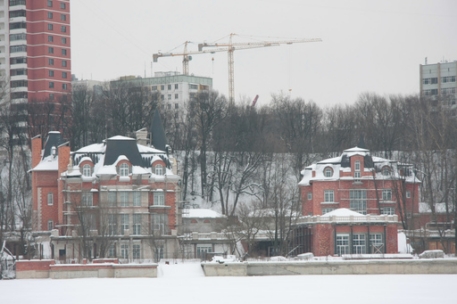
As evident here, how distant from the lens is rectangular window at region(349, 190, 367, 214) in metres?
107

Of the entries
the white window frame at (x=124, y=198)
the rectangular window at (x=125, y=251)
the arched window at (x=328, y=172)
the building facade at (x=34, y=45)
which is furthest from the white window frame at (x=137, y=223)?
the building facade at (x=34, y=45)

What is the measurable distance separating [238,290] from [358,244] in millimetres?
28560

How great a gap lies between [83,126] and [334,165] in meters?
26.7

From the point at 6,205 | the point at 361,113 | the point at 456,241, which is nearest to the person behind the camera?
the point at 456,241

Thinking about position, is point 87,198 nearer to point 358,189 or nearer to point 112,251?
point 112,251

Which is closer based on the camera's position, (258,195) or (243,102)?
(258,195)

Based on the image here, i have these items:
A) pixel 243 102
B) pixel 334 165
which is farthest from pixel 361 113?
pixel 334 165

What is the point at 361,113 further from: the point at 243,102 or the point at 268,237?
the point at 268,237

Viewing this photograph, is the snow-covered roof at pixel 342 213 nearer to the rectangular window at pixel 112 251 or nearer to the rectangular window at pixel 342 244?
the rectangular window at pixel 342 244

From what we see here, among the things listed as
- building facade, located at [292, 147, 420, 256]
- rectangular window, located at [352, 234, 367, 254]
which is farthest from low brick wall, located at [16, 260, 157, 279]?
building facade, located at [292, 147, 420, 256]

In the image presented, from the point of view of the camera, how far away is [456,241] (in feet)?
312

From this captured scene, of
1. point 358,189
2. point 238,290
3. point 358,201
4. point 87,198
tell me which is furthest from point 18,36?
point 238,290

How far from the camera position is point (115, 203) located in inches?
3885

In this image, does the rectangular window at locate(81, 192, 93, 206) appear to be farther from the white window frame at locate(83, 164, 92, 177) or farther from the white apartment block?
the white apartment block
